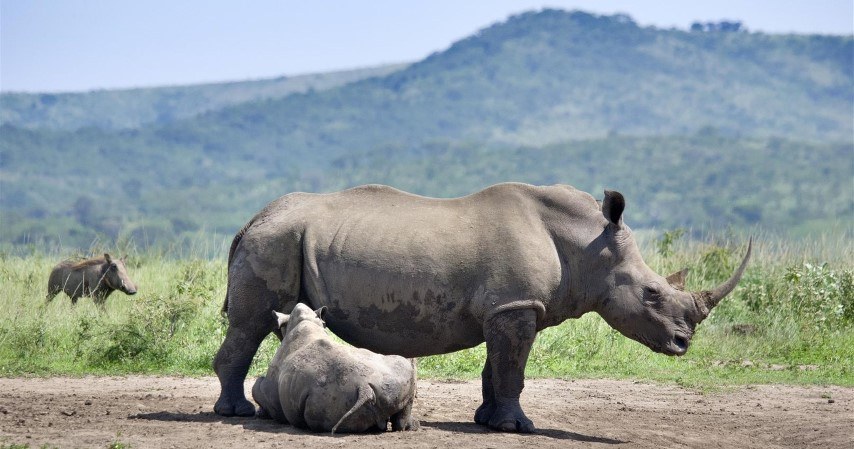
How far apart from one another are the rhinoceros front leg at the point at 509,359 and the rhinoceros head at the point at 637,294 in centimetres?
75

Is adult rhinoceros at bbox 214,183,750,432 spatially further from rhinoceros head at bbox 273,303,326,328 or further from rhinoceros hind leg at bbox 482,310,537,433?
rhinoceros head at bbox 273,303,326,328

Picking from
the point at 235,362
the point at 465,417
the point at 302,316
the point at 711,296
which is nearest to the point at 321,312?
the point at 302,316

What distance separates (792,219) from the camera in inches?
6944

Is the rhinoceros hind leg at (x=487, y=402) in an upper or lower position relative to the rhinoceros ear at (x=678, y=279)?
lower

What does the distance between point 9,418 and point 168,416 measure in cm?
122

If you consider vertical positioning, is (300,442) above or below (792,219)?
above

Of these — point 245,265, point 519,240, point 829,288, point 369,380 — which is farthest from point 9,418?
point 829,288

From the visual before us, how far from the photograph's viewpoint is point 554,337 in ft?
51.0

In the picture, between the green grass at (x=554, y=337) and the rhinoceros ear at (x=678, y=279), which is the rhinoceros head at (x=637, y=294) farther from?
the green grass at (x=554, y=337)

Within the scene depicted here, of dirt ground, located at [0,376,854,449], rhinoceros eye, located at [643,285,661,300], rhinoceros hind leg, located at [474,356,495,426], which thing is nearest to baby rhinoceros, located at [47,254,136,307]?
dirt ground, located at [0,376,854,449]

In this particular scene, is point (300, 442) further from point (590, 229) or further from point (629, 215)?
point (629, 215)

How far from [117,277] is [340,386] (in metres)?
9.13

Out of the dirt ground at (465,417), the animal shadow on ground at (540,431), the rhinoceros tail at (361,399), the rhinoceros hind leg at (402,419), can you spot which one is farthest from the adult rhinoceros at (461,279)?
the rhinoceros tail at (361,399)

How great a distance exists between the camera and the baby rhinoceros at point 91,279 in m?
17.2
